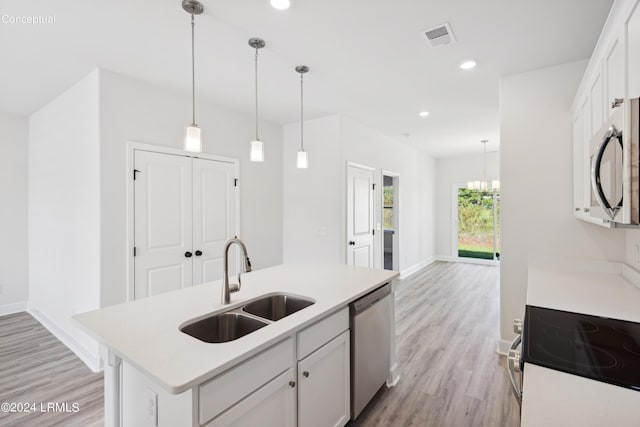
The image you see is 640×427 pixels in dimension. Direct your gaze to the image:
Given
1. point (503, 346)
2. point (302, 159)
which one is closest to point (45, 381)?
point (302, 159)

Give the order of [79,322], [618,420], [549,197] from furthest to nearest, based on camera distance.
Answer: [549,197] < [79,322] < [618,420]

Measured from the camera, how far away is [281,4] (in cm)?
194

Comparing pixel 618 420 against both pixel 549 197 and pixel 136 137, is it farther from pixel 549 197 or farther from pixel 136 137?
pixel 136 137

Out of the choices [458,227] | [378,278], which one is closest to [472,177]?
[458,227]

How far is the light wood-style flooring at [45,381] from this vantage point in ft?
7.09

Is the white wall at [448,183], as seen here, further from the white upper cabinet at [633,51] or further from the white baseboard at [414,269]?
the white upper cabinet at [633,51]

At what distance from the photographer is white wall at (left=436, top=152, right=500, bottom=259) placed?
7.60 metres

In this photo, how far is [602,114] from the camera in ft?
5.34

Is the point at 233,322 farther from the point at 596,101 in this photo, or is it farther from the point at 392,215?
the point at 392,215

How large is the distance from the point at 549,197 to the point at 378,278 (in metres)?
1.82

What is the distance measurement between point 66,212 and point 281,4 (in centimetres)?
316

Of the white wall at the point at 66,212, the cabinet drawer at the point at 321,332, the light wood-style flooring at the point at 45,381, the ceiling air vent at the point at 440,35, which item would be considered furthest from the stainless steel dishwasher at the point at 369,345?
the white wall at the point at 66,212

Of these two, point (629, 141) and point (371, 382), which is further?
point (371, 382)

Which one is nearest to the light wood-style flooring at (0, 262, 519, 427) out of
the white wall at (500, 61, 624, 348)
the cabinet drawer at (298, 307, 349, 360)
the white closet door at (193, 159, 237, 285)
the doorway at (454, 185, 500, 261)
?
the white wall at (500, 61, 624, 348)
